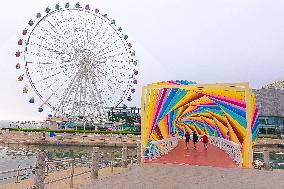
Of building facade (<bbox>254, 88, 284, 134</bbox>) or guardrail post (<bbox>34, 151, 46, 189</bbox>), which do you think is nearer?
guardrail post (<bbox>34, 151, 46, 189</bbox>)

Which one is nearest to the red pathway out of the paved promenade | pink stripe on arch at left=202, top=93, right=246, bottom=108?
the paved promenade

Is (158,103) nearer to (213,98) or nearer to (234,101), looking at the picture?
(213,98)

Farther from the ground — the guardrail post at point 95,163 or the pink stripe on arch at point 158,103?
the pink stripe on arch at point 158,103

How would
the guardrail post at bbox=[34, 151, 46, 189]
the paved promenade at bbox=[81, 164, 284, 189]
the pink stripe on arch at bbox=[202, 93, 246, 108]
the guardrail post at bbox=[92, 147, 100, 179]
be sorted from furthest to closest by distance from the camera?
the pink stripe on arch at bbox=[202, 93, 246, 108], the guardrail post at bbox=[92, 147, 100, 179], the paved promenade at bbox=[81, 164, 284, 189], the guardrail post at bbox=[34, 151, 46, 189]

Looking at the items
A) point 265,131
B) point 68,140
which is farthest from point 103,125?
point 265,131

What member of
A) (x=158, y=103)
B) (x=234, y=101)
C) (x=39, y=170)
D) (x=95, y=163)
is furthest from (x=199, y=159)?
(x=39, y=170)

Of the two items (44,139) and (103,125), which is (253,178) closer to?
(44,139)

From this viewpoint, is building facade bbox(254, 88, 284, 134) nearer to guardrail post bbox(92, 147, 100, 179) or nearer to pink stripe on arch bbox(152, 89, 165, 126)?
pink stripe on arch bbox(152, 89, 165, 126)

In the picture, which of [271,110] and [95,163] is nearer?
[95,163]

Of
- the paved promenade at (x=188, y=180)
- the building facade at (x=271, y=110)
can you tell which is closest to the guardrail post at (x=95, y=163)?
the paved promenade at (x=188, y=180)

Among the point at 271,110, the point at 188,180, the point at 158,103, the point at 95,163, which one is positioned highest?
the point at 271,110

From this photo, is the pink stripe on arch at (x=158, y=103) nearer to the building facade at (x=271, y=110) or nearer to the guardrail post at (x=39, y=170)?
the guardrail post at (x=39, y=170)

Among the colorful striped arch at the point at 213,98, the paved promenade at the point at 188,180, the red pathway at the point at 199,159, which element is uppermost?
the colorful striped arch at the point at 213,98

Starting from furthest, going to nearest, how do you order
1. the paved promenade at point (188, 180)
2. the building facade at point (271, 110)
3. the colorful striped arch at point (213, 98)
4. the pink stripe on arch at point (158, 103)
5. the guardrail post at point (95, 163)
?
the building facade at point (271, 110)
the pink stripe on arch at point (158, 103)
the colorful striped arch at point (213, 98)
the guardrail post at point (95, 163)
the paved promenade at point (188, 180)
